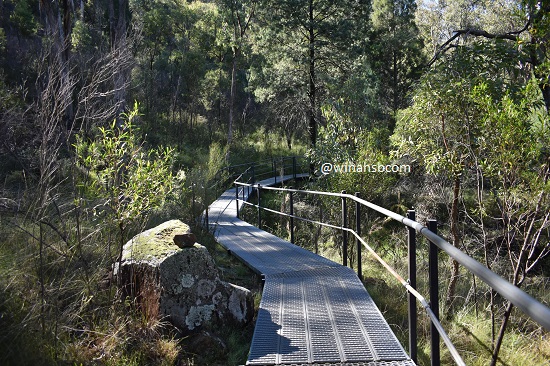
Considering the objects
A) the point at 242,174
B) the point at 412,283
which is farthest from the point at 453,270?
the point at 242,174

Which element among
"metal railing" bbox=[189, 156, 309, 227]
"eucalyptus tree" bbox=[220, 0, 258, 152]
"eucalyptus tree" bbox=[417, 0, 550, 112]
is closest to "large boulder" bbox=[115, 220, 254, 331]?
"metal railing" bbox=[189, 156, 309, 227]

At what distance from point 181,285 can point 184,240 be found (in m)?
0.43

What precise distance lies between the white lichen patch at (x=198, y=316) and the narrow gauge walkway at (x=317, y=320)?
50cm

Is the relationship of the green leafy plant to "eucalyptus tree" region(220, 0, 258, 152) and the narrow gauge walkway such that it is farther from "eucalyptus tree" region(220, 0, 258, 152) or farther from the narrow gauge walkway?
"eucalyptus tree" region(220, 0, 258, 152)

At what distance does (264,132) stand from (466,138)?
21.6 metres

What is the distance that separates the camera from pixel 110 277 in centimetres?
407

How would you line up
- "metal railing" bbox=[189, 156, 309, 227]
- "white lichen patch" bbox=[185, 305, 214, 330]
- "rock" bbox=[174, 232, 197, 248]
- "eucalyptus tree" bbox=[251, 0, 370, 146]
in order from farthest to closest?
"eucalyptus tree" bbox=[251, 0, 370, 146], "metal railing" bbox=[189, 156, 309, 227], "rock" bbox=[174, 232, 197, 248], "white lichen patch" bbox=[185, 305, 214, 330]

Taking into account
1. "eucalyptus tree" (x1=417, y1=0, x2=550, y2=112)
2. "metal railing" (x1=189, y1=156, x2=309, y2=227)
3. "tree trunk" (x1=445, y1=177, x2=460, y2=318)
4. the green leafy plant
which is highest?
"eucalyptus tree" (x1=417, y1=0, x2=550, y2=112)

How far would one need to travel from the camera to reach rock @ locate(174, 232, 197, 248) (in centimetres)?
442

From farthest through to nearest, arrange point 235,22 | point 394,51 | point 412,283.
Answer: point 394,51 < point 235,22 < point 412,283

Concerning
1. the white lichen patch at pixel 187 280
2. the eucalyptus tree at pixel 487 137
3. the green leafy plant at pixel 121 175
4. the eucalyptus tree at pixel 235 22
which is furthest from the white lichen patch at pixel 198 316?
the eucalyptus tree at pixel 235 22

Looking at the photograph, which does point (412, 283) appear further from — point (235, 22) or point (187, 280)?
point (235, 22)

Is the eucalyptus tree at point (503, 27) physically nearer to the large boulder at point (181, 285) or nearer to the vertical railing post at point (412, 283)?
the vertical railing post at point (412, 283)

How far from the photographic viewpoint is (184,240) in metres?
4.43
